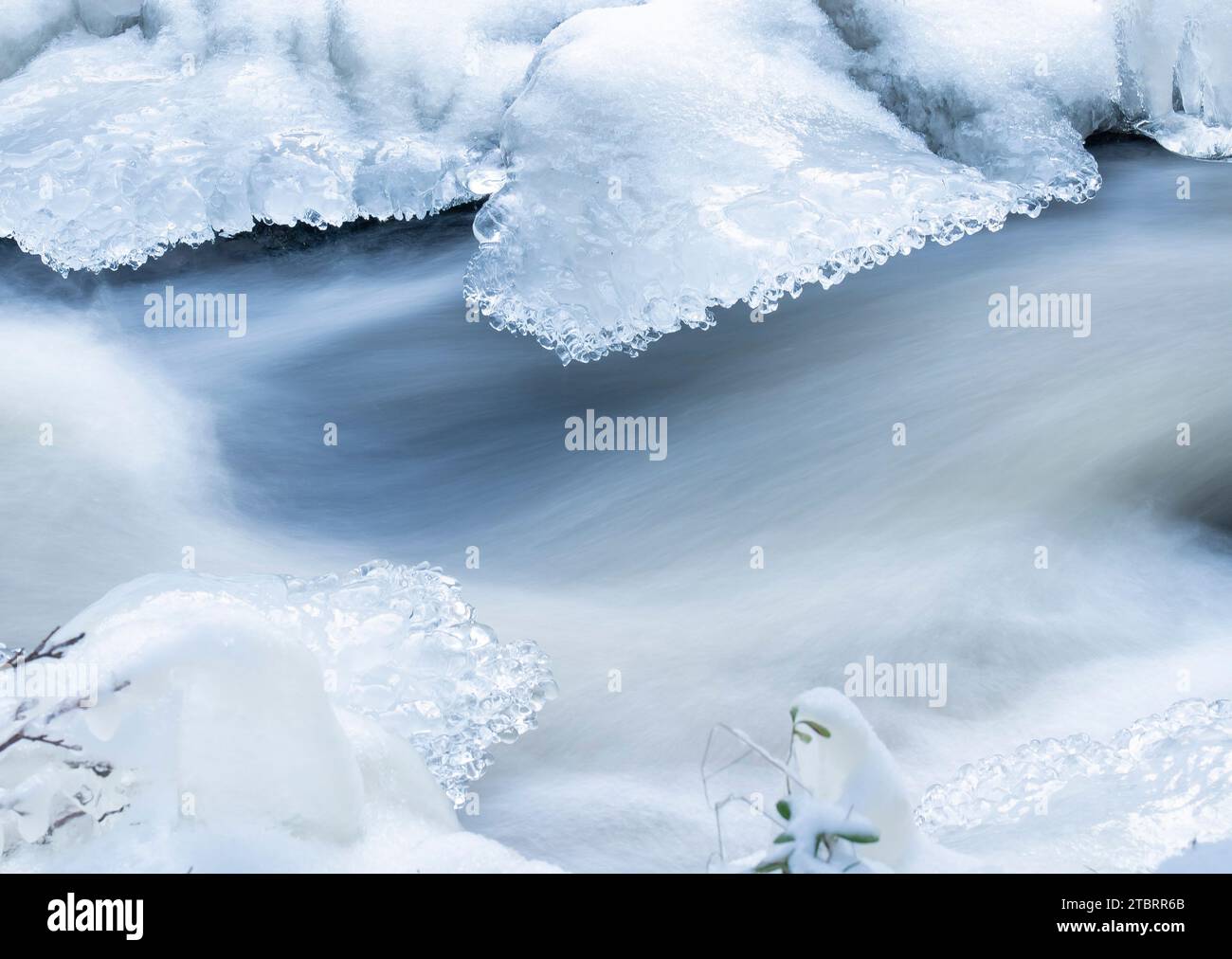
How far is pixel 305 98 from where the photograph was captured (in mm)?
2414

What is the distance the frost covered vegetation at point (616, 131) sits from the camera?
2008mm

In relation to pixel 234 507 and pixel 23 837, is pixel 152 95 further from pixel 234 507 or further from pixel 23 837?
pixel 23 837

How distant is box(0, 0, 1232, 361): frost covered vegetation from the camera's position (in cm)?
201

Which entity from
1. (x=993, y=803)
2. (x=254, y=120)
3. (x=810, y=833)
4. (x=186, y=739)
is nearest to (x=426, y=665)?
(x=186, y=739)

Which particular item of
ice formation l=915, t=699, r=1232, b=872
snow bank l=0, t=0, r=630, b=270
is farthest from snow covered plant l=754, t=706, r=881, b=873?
snow bank l=0, t=0, r=630, b=270

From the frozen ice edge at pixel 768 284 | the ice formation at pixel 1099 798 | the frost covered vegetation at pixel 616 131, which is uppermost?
the frost covered vegetation at pixel 616 131

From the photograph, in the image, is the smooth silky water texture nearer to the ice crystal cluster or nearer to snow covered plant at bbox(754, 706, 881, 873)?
the ice crystal cluster

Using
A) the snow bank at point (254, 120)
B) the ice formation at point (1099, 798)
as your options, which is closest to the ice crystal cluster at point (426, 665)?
the ice formation at point (1099, 798)

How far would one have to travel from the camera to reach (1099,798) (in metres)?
1.23

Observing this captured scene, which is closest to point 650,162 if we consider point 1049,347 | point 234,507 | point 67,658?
point 1049,347

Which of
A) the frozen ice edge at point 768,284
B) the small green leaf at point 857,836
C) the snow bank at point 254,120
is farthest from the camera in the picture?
the snow bank at point 254,120

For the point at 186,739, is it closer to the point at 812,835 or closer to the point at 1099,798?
the point at 812,835

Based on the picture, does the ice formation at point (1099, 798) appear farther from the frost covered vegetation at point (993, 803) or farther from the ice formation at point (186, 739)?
the ice formation at point (186, 739)

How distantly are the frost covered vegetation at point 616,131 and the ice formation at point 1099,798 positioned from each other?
902mm
